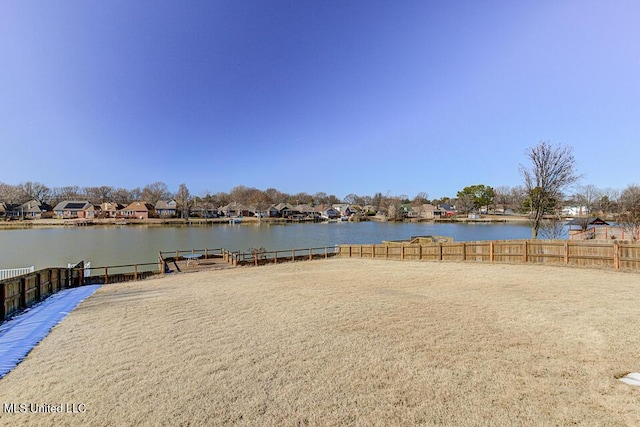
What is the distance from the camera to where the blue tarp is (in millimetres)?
6488

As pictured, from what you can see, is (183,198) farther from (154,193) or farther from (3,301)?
(3,301)

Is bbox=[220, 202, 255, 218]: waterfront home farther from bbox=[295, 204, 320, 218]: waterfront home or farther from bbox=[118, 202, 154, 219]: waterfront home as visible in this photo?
bbox=[118, 202, 154, 219]: waterfront home

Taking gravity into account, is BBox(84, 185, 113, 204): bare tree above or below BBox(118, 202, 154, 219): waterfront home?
above

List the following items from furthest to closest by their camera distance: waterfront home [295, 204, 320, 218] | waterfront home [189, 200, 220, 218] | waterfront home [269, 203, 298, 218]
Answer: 1. waterfront home [295, 204, 320, 218]
2. waterfront home [269, 203, 298, 218]
3. waterfront home [189, 200, 220, 218]

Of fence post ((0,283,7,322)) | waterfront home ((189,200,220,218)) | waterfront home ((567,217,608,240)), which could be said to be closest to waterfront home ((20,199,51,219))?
waterfront home ((189,200,220,218))

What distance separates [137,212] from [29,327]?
98.9 m

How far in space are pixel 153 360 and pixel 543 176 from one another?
97.1 feet

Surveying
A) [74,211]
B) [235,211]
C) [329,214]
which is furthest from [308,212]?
[74,211]

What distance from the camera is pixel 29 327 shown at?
838 cm

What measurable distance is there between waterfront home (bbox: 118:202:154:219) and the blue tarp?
3616 inches

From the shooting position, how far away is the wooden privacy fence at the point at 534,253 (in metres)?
13.2

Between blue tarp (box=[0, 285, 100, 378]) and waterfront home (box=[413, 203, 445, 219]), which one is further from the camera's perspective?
waterfront home (box=[413, 203, 445, 219])

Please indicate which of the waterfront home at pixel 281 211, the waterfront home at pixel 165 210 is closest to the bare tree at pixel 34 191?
the waterfront home at pixel 165 210

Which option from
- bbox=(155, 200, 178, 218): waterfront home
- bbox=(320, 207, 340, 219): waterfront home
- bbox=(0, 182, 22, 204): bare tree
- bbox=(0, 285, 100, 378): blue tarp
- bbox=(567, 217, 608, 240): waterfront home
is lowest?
bbox=(0, 285, 100, 378): blue tarp
